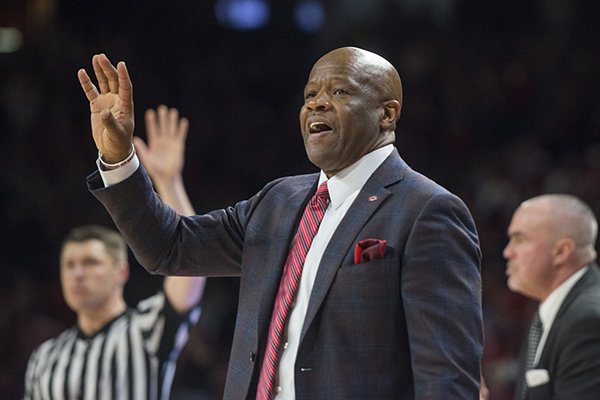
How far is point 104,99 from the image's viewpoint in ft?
8.64

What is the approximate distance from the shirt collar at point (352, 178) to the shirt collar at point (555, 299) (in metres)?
1.60

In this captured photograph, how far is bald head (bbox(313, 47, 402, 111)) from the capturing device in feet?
8.55

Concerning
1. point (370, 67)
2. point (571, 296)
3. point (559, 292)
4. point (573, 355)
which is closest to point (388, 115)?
point (370, 67)

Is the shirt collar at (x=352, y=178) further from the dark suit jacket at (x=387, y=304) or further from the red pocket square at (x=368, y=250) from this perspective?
the red pocket square at (x=368, y=250)

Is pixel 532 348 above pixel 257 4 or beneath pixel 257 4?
beneath

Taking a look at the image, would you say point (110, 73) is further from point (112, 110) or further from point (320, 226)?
point (320, 226)

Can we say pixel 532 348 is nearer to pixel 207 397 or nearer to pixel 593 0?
pixel 207 397

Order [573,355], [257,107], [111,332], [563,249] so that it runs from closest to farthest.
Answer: [573,355], [563,249], [111,332], [257,107]

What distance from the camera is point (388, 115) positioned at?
2652 mm

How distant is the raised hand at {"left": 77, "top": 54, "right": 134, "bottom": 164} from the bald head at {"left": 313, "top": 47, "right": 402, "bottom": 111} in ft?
1.52

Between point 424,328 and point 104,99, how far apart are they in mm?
921

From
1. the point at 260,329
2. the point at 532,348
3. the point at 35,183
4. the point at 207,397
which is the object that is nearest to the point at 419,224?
the point at 260,329

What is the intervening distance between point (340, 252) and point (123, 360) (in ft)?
7.04

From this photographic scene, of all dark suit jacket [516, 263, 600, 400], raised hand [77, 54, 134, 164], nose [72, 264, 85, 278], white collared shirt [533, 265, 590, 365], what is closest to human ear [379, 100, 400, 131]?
raised hand [77, 54, 134, 164]
